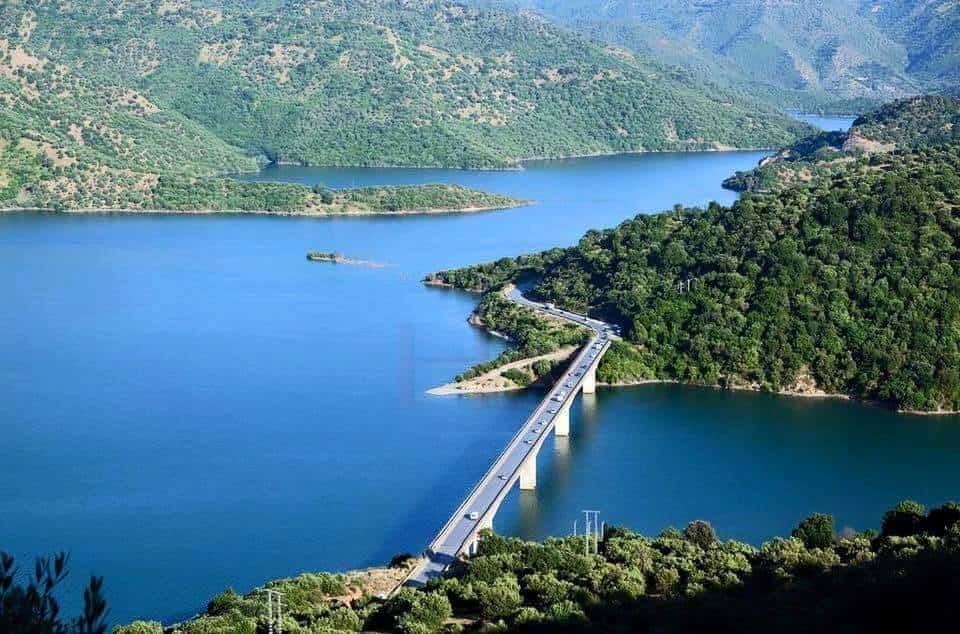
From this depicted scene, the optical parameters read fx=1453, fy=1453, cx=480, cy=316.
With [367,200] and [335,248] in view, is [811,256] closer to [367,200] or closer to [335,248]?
[335,248]

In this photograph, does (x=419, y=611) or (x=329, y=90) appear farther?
(x=329, y=90)

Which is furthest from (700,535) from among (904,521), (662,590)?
(662,590)

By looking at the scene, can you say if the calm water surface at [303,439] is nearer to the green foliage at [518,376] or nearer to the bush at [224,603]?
the green foliage at [518,376]

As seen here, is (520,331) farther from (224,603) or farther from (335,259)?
(224,603)

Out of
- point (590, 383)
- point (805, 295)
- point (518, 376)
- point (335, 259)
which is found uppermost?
point (335, 259)

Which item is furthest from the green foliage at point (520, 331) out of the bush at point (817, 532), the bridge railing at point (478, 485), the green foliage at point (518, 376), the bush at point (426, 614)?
the bush at point (426, 614)

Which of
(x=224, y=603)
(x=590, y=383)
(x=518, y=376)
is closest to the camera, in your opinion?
(x=224, y=603)

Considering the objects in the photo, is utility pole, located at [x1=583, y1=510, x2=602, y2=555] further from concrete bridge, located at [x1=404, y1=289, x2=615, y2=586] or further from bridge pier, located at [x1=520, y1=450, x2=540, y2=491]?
bridge pier, located at [x1=520, y1=450, x2=540, y2=491]
